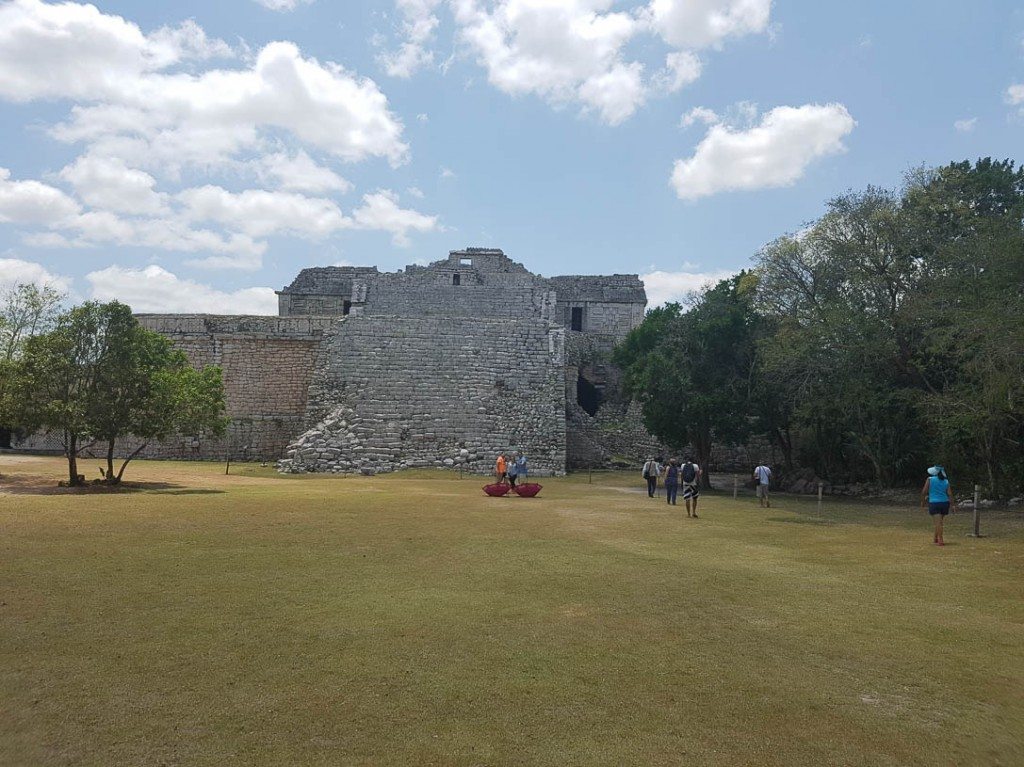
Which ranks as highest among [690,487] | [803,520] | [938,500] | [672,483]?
[938,500]

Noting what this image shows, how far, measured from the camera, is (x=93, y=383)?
50.9 feet

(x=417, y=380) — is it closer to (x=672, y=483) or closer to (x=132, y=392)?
(x=132, y=392)

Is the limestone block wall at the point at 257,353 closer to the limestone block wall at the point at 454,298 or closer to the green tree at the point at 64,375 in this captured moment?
the limestone block wall at the point at 454,298

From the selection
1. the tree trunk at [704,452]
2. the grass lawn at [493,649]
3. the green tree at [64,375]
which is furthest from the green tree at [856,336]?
the green tree at [64,375]

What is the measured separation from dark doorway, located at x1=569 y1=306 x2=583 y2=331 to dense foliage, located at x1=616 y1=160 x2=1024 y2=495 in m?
13.8

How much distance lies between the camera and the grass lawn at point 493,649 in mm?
3725

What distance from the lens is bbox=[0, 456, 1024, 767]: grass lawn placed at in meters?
3.72

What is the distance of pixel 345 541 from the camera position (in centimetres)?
891

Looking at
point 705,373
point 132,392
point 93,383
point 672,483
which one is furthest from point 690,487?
point 93,383

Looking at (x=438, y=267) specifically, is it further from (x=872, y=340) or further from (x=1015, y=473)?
(x=1015, y=473)

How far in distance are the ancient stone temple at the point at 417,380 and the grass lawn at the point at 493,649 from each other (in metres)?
12.3

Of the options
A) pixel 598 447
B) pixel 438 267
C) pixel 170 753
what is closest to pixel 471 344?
pixel 598 447

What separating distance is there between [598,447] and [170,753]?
77.7 ft

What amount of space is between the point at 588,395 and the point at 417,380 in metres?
11.3
